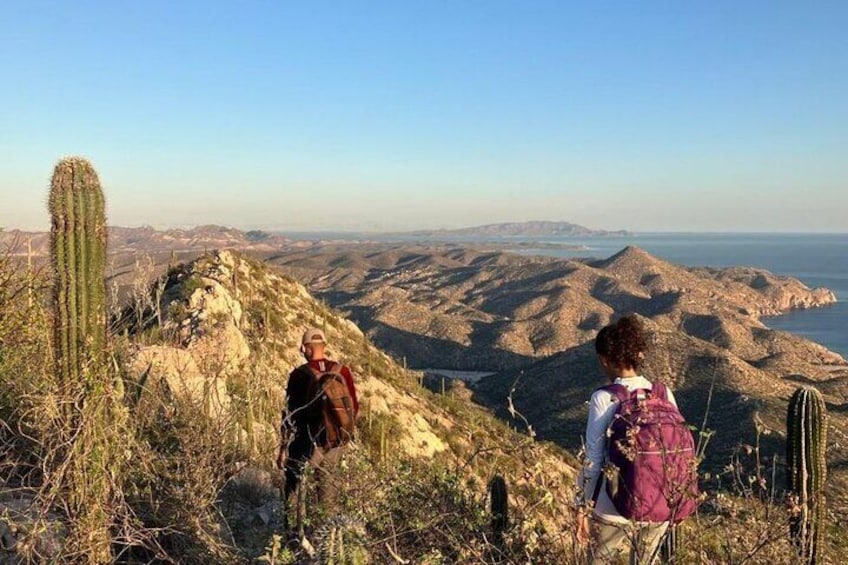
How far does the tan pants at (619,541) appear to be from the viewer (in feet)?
10.2

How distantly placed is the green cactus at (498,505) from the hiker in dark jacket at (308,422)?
1.32 meters

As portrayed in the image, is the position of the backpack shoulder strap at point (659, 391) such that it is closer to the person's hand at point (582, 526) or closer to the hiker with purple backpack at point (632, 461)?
the hiker with purple backpack at point (632, 461)

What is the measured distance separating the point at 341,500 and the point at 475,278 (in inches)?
4488

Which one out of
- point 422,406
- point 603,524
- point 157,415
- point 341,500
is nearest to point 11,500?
point 157,415

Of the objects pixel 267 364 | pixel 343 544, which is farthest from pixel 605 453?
pixel 267 364

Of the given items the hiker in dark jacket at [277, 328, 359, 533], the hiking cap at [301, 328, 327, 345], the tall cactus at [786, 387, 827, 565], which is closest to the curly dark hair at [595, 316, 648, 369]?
the hiker in dark jacket at [277, 328, 359, 533]

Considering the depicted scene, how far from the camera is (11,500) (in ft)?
13.9

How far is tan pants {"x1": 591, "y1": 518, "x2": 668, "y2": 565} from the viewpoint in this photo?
311 cm

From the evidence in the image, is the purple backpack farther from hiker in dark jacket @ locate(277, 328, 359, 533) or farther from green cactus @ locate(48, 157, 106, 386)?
green cactus @ locate(48, 157, 106, 386)

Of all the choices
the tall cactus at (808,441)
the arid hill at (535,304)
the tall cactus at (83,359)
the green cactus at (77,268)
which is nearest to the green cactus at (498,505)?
the tall cactus at (83,359)

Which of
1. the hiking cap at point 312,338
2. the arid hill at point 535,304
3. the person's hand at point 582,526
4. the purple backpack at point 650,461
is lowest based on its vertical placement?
the arid hill at point 535,304

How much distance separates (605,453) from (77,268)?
158 inches

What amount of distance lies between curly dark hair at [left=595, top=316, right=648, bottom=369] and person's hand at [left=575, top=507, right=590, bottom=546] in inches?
33.4

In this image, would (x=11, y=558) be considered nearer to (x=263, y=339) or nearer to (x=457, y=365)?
(x=263, y=339)
